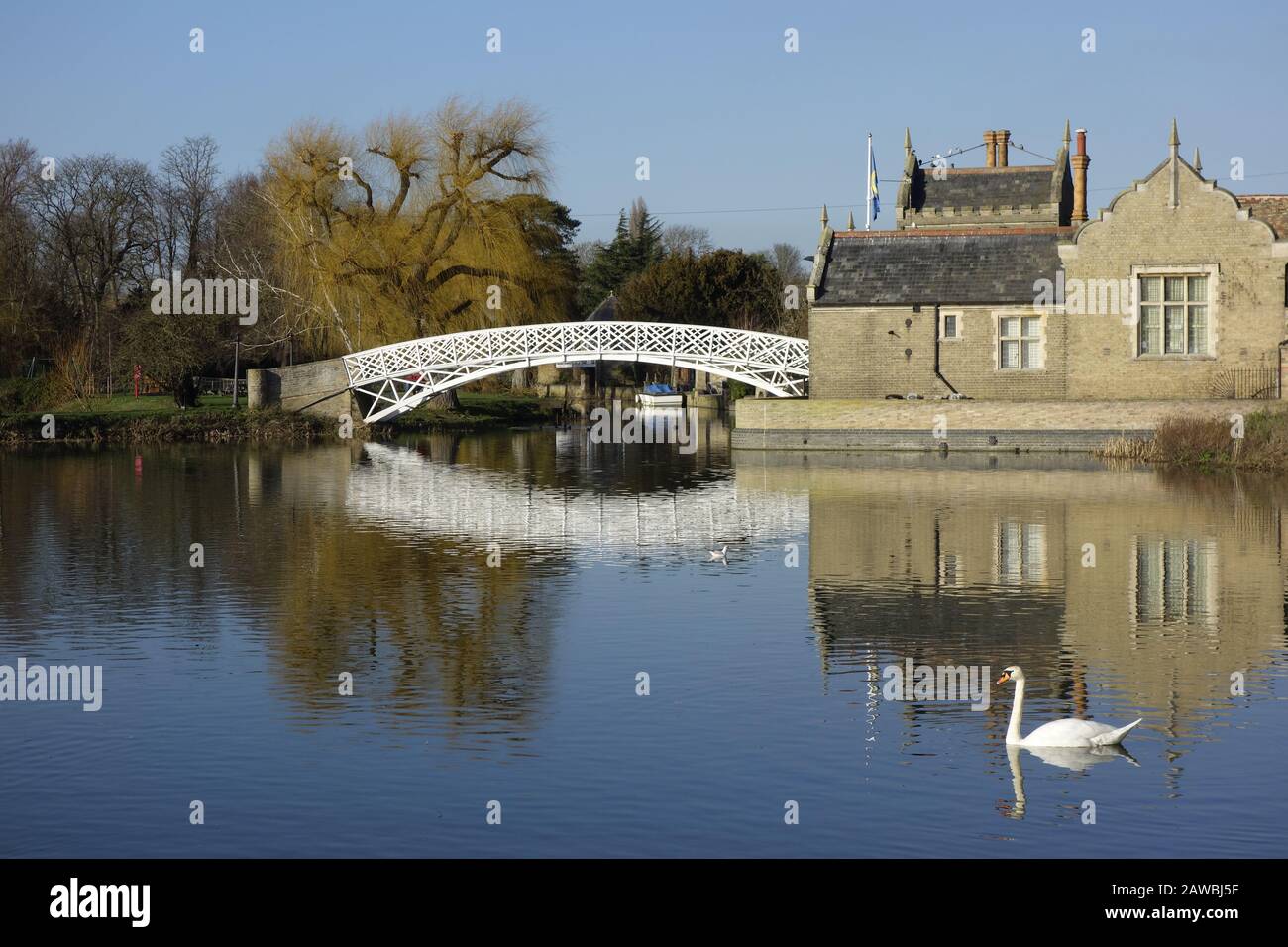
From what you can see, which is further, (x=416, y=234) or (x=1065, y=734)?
(x=416, y=234)

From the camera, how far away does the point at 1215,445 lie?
35594 mm

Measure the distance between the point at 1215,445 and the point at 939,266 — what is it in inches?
435

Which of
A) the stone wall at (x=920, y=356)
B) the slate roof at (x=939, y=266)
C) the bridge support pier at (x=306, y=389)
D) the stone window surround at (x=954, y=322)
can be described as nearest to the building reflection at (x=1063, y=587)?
the stone wall at (x=920, y=356)

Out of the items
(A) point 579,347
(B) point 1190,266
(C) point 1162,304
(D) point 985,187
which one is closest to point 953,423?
(C) point 1162,304

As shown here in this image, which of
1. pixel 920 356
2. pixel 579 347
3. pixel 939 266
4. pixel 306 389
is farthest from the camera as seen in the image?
pixel 306 389

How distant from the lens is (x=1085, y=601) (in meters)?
17.5

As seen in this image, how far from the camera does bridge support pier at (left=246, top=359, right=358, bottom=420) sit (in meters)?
54.8

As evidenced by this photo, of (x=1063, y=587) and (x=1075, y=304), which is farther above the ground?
(x=1075, y=304)

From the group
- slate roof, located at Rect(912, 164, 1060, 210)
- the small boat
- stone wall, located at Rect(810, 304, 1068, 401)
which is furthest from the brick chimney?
the small boat

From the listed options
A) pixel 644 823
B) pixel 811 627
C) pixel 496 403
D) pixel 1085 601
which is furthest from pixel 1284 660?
pixel 496 403

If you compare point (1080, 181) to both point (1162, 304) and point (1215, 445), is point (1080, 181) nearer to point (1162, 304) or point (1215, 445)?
point (1162, 304)

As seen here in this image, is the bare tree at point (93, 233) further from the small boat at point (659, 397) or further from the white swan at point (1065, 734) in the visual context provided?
the white swan at point (1065, 734)
